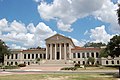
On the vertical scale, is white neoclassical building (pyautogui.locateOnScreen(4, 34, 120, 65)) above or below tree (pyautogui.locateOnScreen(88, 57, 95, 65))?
above

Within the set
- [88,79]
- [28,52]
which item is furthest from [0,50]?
[88,79]

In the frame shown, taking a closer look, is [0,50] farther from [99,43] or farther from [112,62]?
[99,43]

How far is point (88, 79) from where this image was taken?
28641mm

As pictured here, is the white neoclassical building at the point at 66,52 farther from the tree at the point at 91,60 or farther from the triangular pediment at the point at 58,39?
the tree at the point at 91,60

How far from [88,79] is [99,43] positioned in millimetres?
138083

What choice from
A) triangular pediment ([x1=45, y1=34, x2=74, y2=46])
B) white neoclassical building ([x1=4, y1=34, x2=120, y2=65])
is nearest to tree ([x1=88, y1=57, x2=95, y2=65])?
white neoclassical building ([x1=4, y1=34, x2=120, y2=65])

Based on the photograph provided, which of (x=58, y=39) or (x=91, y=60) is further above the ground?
(x=58, y=39)

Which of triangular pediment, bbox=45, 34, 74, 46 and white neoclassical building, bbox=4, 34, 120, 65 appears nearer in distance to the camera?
white neoclassical building, bbox=4, 34, 120, 65

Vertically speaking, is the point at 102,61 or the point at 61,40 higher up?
the point at 61,40

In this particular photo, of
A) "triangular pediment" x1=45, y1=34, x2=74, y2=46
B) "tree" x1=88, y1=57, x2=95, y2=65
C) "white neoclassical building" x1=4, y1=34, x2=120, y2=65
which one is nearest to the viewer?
"tree" x1=88, y1=57, x2=95, y2=65

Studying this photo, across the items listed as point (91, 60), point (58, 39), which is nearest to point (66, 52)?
point (58, 39)

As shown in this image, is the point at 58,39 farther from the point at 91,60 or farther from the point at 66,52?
the point at 91,60

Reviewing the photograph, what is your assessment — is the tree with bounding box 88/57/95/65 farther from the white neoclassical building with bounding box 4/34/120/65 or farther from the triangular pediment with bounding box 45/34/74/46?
the triangular pediment with bounding box 45/34/74/46

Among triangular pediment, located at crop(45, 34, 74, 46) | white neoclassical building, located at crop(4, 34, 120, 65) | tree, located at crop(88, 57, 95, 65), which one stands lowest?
tree, located at crop(88, 57, 95, 65)
